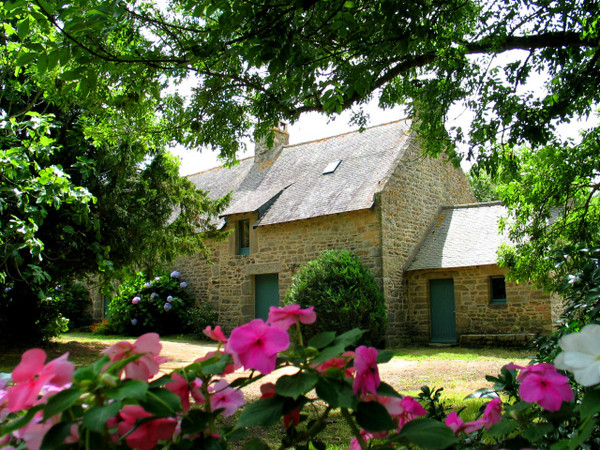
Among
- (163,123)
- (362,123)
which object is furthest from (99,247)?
(362,123)

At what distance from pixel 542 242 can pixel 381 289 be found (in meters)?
5.73

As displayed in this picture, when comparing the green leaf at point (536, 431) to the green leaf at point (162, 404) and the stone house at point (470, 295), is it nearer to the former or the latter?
the green leaf at point (162, 404)

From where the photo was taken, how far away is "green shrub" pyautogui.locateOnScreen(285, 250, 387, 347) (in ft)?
41.3

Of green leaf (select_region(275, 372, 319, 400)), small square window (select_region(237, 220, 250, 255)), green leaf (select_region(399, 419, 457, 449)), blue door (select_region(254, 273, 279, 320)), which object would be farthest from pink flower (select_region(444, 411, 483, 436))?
small square window (select_region(237, 220, 250, 255))

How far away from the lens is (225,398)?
114 centimetres

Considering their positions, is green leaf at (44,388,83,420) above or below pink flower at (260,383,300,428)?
above

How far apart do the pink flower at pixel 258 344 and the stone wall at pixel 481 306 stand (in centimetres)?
1312

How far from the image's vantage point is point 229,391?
1146 mm

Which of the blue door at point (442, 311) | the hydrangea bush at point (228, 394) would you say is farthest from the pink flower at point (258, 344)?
the blue door at point (442, 311)

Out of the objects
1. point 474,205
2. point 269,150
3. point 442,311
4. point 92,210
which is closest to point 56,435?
point 92,210

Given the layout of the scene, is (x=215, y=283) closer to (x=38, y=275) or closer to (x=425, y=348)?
(x=425, y=348)

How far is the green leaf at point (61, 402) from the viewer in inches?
31.9

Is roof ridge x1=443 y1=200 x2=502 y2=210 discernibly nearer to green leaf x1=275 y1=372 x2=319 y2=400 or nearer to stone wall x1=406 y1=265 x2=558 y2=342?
stone wall x1=406 y1=265 x2=558 y2=342

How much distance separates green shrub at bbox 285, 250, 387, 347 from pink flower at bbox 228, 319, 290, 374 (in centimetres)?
1149
